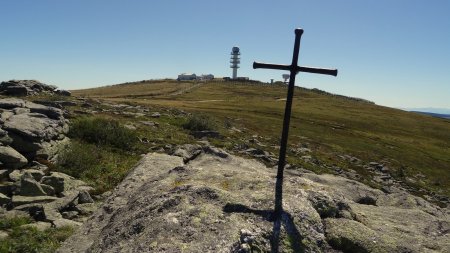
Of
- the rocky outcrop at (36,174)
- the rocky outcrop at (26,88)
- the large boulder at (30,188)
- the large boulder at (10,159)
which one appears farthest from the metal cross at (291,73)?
the rocky outcrop at (26,88)

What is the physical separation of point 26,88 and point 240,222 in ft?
167

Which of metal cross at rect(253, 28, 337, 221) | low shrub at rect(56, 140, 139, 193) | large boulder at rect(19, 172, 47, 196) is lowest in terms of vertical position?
low shrub at rect(56, 140, 139, 193)

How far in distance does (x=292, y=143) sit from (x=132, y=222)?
39.3m

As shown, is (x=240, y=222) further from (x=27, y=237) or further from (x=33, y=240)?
(x=27, y=237)

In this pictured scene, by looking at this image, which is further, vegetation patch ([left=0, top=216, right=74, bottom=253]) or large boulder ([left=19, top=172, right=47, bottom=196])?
large boulder ([left=19, top=172, right=47, bottom=196])

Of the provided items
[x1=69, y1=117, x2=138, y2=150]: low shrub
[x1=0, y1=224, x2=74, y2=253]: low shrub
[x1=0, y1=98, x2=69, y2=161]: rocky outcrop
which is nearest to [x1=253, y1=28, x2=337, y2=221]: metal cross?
[x1=0, y1=224, x2=74, y2=253]: low shrub

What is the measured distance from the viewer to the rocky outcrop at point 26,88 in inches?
1981

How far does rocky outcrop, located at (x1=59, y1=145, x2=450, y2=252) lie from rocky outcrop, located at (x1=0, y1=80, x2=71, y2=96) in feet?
146

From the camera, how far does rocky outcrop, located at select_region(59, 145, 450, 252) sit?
8400 mm

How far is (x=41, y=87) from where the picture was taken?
56.6 meters

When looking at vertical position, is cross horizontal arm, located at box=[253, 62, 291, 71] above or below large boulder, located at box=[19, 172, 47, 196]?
above

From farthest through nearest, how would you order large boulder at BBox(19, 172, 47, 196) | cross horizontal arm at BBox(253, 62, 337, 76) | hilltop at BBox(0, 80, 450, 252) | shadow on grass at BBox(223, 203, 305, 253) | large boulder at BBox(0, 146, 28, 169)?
large boulder at BBox(0, 146, 28, 169)
large boulder at BBox(19, 172, 47, 196)
cross horizontal arm at BBox(253, 62, 337, 76)
hilltop at BBox(0, 80, 450, 252)
shadow on grass at BBox(223, 203, 305, 253)

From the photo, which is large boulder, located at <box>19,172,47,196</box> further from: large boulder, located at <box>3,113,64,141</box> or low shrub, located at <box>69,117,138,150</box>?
low shrub, located at <box>69,117,138,150</box>

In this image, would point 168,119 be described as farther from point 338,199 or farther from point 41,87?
point 338,199
